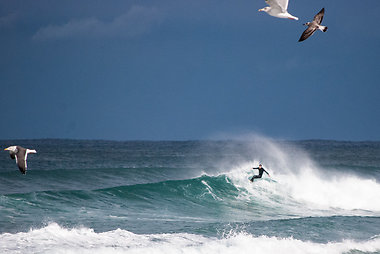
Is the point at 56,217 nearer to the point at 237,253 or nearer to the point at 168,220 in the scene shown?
the point at 168,220

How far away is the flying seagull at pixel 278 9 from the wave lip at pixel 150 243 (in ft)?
21.7

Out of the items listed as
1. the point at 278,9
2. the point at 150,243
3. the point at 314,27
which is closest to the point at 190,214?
the point at 150,243

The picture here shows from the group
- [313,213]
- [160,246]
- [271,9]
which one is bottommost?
[160,246]

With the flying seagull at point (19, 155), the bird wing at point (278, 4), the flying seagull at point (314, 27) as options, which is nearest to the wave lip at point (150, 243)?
the flying seagull at point (19, 155)

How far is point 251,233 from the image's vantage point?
49.1 feet

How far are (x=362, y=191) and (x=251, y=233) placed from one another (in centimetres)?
1349

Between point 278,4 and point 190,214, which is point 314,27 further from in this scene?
point 190,214

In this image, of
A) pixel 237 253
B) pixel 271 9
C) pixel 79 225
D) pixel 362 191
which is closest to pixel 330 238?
pixel 237 253

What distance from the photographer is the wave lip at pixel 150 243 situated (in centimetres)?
1220

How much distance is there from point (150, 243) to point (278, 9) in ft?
23.9

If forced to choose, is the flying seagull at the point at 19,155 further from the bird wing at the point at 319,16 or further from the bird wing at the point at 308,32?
the bird wing at the point at 319,16

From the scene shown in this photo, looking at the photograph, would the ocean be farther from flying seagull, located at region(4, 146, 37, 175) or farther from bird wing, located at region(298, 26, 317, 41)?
bird wing, located at region(298, 26, 317, 41)

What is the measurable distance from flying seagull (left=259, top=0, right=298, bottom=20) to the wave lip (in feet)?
21.7

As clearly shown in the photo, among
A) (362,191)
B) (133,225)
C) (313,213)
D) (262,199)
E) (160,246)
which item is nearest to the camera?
(160,246)
